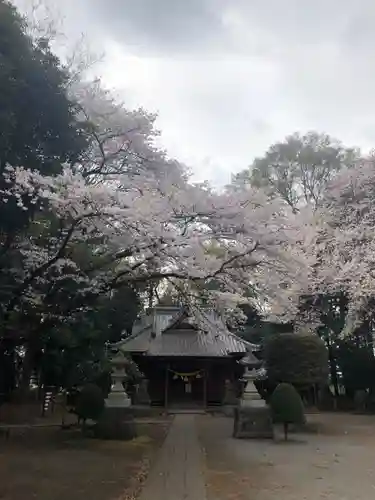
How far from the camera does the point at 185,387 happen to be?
23859 millimetres

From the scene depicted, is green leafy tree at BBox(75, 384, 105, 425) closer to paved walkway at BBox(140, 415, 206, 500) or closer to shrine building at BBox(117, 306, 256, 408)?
paved walkway at BBox(140, 415, 206, 500)

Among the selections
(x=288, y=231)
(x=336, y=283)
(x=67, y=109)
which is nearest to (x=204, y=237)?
(x=288, y=231)

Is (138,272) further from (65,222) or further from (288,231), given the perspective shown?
(288,231)

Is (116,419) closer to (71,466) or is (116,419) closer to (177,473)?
(71,466)

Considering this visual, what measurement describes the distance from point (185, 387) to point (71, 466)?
15.6m

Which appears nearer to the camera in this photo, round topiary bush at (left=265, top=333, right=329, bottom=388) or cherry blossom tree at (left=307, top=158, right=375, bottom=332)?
round topiary bush at (left=265, top=333, right=329, bottom=388)

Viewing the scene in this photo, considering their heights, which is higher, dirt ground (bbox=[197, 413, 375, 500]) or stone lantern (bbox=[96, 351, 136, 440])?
stone lantern (bbox=[96, 351, 136, 440])

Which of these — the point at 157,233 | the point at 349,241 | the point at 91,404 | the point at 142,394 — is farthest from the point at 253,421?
the point at 142,394

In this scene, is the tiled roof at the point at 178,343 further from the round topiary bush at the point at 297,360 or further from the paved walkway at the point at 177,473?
the paved walkway at the point at 177,473

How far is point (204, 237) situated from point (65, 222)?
7.04ft

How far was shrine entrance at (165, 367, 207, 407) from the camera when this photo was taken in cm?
2339

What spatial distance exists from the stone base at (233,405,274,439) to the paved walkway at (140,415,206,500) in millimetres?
1176

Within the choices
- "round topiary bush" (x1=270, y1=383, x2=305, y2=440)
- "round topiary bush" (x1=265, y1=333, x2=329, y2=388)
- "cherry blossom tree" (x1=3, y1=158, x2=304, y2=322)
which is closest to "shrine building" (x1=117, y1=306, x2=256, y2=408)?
"round topiary bush" (x1=265, y1=333, x2=329, y2=388)

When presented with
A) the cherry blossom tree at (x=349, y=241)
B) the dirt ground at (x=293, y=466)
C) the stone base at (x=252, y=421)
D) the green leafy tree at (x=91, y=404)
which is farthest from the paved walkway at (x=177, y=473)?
the cherry blossom tree at (x=349, y=241)
